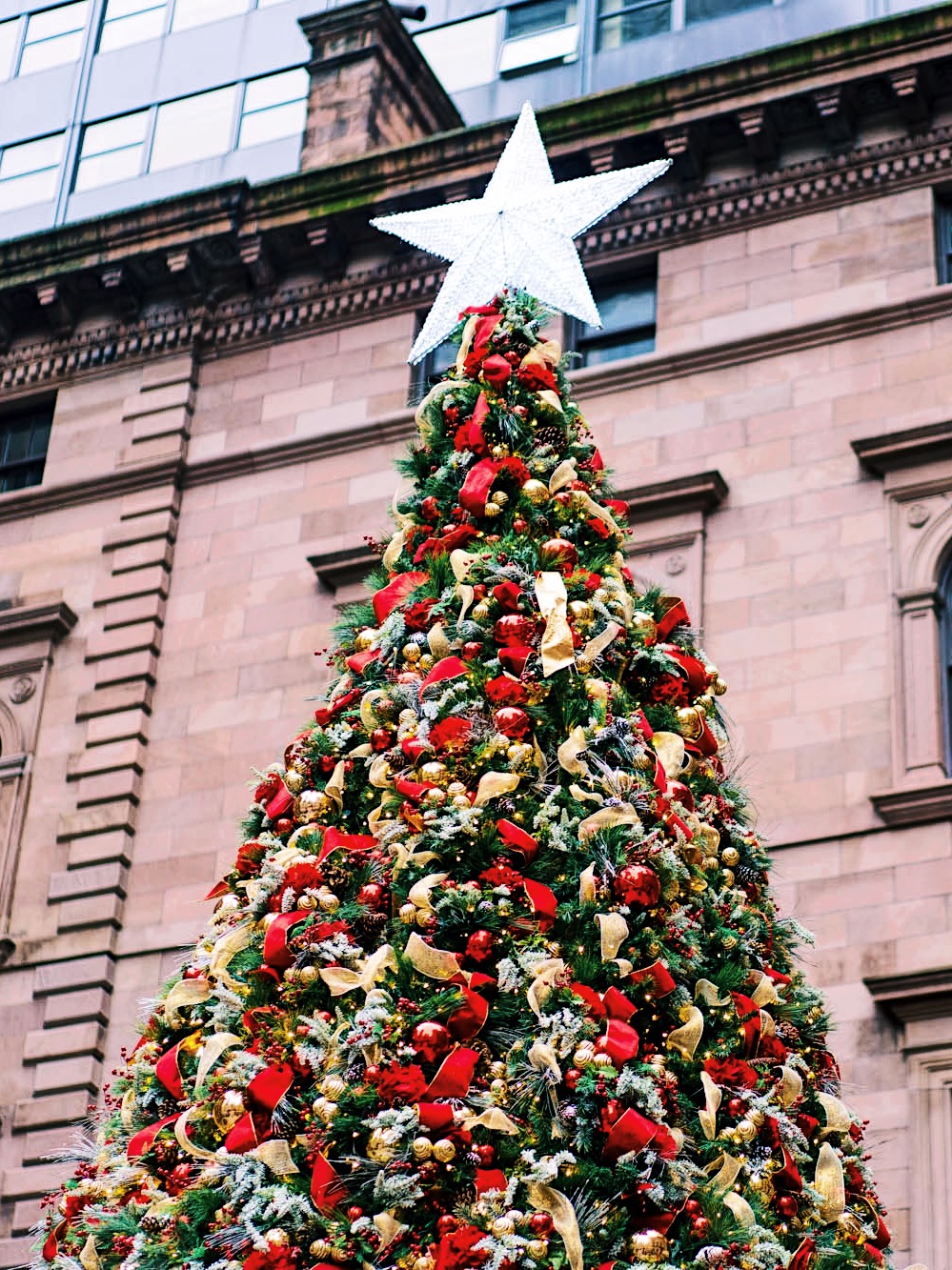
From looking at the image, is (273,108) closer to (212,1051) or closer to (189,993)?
(189,993)

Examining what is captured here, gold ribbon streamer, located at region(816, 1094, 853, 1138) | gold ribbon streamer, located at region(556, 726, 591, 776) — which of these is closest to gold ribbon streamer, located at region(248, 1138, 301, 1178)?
gold ribbon streamer, located at region(556, 726, 591, 776)

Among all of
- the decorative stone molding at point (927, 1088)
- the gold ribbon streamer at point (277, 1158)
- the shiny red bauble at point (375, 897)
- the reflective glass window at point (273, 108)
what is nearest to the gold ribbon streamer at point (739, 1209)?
the gold ribbon streamer at point (277, 1158)

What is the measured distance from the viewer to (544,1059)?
7680 mm

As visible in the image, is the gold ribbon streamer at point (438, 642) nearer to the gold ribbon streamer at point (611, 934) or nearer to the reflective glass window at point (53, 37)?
the gold ribbon streamer at point (611, 934)

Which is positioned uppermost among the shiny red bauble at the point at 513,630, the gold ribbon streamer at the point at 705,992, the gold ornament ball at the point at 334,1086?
the shiny red bauble at the point at 513,630

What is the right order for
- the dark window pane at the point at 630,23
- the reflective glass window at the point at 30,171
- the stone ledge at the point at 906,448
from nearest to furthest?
1. the stone ledge at the point at 906,448
2. the dark window pane at the point at 630,23
3. the reflective glass window at the point at 30,171

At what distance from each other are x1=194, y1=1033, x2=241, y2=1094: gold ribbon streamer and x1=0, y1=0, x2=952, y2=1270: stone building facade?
373 inches

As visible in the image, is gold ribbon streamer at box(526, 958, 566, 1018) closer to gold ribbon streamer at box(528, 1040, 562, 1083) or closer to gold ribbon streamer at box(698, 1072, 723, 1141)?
gold ribbon streamer at box(528, 1040, 562, 1083)

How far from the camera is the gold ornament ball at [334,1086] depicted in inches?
307

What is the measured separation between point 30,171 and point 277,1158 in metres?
26.1

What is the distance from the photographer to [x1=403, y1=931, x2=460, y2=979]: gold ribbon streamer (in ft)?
26.1

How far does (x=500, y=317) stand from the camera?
10.4 m

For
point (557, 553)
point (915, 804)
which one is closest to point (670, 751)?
point (557, 553)

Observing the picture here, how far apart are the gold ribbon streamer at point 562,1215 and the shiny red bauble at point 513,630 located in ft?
7.32
